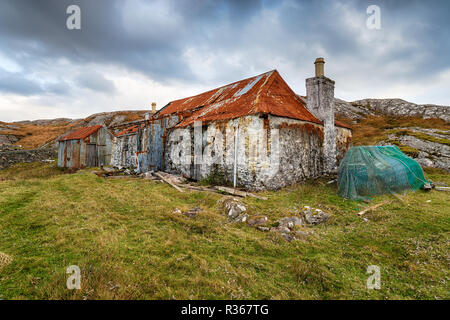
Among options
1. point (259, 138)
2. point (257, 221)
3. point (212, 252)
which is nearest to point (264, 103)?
point (259, 138)

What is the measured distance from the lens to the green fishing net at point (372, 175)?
8.00m

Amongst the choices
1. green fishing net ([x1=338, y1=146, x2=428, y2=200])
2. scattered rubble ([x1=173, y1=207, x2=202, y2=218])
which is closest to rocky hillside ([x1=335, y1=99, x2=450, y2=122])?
green fishing net ([x1=338, y1=146, x2=428, y2=200])

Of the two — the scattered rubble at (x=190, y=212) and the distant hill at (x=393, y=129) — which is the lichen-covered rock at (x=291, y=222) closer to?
the scattered rubble at (x=190, y=212)

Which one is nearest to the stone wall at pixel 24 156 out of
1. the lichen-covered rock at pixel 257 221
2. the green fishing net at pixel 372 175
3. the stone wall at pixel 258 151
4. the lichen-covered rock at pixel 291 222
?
the stone wall at pixel 258 151

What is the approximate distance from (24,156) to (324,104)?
107ft

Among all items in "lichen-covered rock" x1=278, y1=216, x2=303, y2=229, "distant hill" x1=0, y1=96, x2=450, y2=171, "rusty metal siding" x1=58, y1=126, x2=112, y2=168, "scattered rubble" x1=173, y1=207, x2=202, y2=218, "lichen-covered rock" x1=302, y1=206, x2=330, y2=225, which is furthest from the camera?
"rusty metal siding" x1=58, y1=126, x2=112, y2=168

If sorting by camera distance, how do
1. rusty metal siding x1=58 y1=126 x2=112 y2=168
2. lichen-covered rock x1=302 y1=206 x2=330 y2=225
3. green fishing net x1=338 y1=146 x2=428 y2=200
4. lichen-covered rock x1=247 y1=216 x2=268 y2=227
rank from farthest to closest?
rusty metal siding x1=58 y1=126 x2=112 y2=168 < green fishing net x1=338 y1=146 x2=428 y2=200 < lichen-covered rock x1=302 y1=206 x2=330 y2=225 < lichen-covered rock x1=247 y1=216 x2=268 y2=227

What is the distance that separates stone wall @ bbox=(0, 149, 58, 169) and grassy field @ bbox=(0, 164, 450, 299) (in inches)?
876

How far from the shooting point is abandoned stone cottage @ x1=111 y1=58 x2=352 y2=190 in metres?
9.22

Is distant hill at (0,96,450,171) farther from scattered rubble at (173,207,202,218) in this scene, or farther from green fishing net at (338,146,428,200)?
scattered rubble at (173,207,202,218)

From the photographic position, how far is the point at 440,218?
5.80 meters
